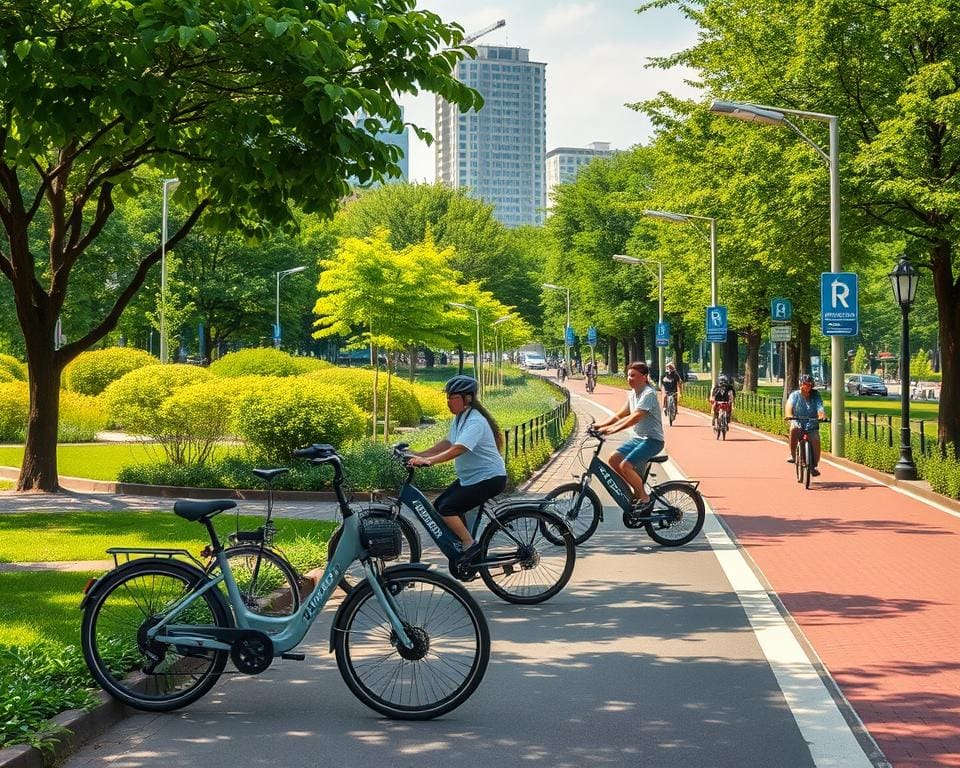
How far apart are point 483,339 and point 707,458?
3941 cm

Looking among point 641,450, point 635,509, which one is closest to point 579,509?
point 635,509

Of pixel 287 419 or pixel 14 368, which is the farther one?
pixel 14 368

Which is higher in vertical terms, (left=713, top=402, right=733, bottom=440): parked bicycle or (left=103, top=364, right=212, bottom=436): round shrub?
(left=103, top=364, right=212, bottom=436): round shrub

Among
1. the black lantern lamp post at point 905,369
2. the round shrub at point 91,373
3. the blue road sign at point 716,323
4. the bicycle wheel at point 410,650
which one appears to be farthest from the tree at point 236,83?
the blue road sign at point 716,323

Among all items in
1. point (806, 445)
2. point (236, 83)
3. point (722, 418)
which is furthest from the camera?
point (722, 418)

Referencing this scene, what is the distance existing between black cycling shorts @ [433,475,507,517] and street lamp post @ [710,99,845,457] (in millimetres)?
15756

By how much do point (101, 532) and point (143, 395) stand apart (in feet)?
23.8

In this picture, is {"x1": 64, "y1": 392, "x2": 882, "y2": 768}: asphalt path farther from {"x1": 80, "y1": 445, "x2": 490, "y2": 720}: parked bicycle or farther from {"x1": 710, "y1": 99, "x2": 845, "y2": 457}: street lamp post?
{"x1": 710, "y1": 99, "x2": 845, "y2": 457}: street lamp post

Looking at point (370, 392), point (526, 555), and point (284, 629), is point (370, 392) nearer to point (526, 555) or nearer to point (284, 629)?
point (526, 555)

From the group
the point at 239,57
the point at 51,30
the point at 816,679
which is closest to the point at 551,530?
the point at 816,679

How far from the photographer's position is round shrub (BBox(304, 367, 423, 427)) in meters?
34.3

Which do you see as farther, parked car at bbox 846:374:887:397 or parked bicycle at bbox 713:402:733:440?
parked car at bbox 846:374:887:397

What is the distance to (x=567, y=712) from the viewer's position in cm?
650

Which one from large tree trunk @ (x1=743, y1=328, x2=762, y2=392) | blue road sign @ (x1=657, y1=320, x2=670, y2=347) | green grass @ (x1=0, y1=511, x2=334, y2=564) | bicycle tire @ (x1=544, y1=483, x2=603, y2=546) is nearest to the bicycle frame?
green grass @ (x1=0, y1=511, x2=334, y2=564)
